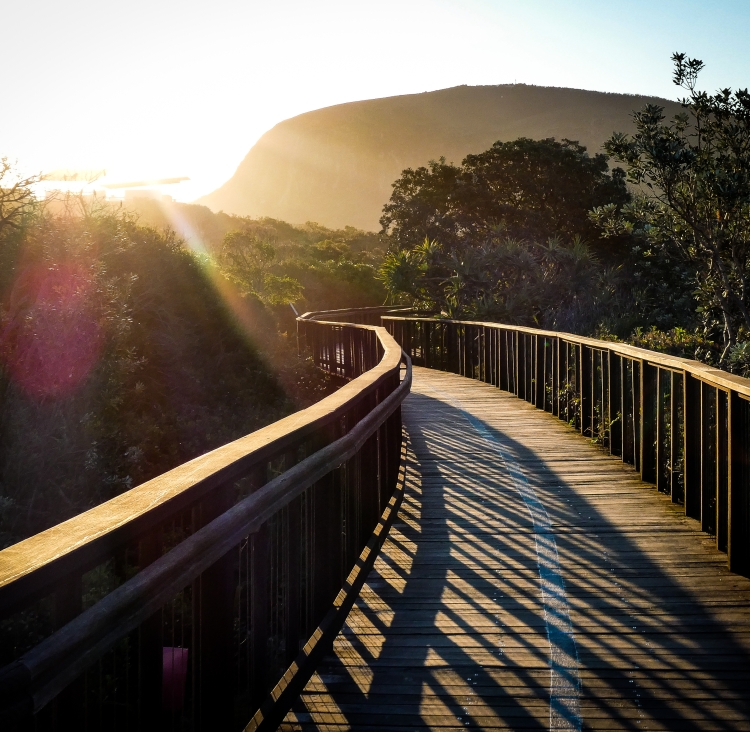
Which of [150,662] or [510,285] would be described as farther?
[510,285]

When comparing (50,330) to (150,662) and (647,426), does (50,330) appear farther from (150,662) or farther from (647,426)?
(150,662)

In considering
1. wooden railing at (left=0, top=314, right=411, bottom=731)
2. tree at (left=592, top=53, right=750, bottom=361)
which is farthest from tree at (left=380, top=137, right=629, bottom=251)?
wooden railing at (left=0, top=314, right=411, bottom=731)

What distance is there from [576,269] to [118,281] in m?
12.6

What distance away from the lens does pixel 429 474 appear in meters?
8.47

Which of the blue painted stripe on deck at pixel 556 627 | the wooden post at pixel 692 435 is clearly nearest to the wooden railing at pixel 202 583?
the blue painted stripe on deck at pixel 556 627

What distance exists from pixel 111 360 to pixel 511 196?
2480cm

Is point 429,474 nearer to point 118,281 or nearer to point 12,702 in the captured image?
point 12,702

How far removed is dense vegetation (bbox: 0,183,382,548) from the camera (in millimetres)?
16453

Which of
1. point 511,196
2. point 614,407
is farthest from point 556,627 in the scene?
point 511,196

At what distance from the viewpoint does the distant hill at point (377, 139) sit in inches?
5349

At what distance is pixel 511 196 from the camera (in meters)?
41.8

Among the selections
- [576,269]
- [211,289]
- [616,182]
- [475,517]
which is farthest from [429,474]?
[616,182]

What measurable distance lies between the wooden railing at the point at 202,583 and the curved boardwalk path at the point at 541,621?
0.79ft

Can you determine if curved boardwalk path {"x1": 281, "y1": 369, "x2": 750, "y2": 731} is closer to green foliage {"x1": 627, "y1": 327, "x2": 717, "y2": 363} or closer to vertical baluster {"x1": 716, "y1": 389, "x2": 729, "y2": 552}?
vertical baluster {"x1": 716, "y1": 389, "x2": 729, "y2": 552}
